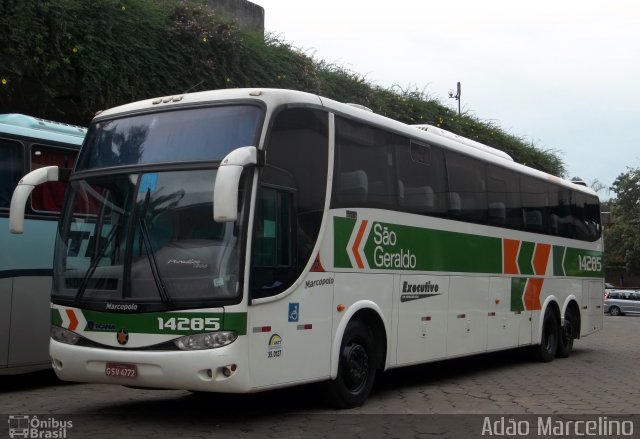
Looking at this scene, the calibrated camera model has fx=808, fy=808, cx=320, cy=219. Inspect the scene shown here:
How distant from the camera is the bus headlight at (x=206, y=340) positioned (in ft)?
23.5

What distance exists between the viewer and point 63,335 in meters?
7.99

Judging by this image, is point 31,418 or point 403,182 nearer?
point 31,418

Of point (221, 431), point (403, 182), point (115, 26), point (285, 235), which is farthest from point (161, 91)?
point (221, 431)

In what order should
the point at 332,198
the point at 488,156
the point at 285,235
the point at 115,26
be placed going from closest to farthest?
the point at 285,235
the point at 332,198
the point at 488,156
the point at 115,26

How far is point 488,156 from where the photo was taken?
13.0 meters

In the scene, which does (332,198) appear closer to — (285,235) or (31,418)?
(285,235)

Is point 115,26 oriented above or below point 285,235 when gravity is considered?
above

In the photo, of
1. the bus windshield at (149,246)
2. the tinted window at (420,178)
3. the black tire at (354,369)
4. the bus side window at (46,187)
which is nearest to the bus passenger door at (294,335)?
the black tire at (354,369)

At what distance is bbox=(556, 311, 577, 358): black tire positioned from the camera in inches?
613

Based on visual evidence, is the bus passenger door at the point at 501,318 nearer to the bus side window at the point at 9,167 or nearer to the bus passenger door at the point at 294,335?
the bus passenger door at the point at 294,335

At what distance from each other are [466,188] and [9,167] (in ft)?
20.5

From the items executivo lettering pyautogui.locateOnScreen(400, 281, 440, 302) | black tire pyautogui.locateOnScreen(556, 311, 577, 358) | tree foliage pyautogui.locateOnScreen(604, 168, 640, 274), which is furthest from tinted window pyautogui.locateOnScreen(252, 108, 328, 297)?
tree foliage pyautogui.locateOnScreen(604, 168, 640, 274)

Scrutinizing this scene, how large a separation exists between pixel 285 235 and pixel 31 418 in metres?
3.07

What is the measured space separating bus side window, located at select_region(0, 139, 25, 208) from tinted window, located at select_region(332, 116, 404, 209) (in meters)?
3.99
